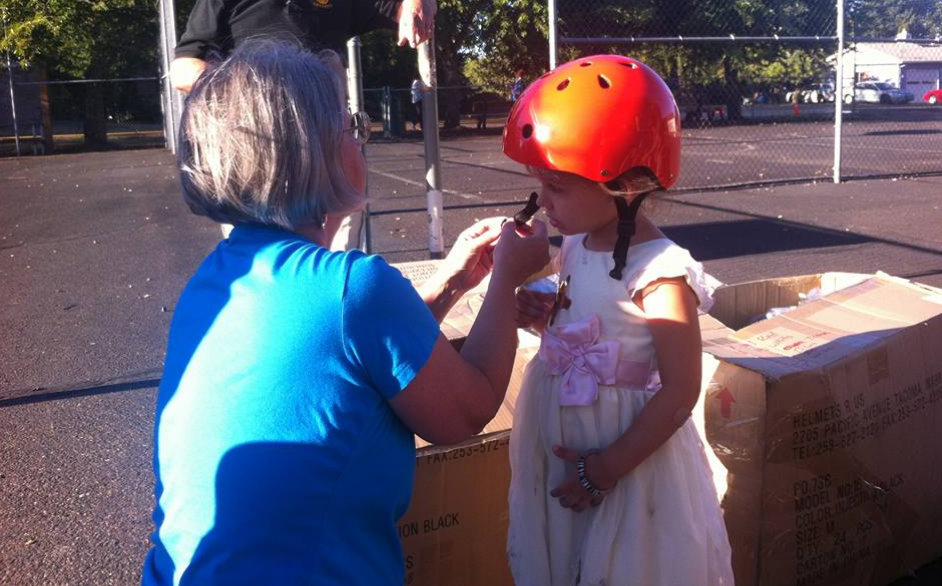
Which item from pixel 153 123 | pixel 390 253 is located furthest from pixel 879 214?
pixel 153 123

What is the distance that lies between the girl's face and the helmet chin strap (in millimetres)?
53

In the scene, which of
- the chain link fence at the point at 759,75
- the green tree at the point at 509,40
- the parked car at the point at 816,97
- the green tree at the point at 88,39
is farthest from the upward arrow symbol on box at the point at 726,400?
the parked car at the point at 816,97

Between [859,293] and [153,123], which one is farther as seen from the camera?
[153,123]

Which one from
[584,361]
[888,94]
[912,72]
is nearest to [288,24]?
[584,361]

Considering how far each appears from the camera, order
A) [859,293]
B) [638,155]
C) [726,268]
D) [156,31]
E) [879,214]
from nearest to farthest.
→ [638,155], [859,293], [726,268], [879,214], [156,31]

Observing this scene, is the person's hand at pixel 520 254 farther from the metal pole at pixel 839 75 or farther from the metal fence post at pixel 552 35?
the metal pole at pixel 839 75

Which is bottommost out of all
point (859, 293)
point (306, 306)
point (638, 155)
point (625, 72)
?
point (859, 293)

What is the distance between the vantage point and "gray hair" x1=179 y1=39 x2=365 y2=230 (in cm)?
170

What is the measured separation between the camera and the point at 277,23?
3.74 meters

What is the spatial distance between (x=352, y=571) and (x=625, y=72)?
48.1 inches

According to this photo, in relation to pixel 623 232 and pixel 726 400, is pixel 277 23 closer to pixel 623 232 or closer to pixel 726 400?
pixel 623 232

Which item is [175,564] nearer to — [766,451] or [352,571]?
[352,571]

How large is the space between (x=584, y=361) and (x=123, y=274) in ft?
23.0

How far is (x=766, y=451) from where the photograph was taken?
244 centimetres
